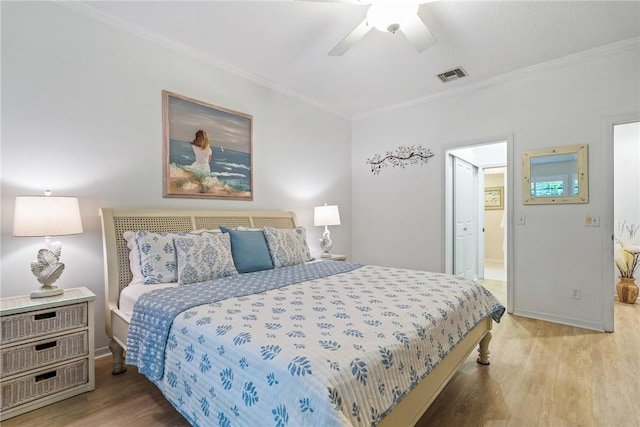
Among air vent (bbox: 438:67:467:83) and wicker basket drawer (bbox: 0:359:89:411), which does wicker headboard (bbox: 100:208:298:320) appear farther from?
air vent (bbox: 438:67:467:83)

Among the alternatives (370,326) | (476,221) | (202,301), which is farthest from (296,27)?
(476,221)

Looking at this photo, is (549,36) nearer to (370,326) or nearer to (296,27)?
(296,27)

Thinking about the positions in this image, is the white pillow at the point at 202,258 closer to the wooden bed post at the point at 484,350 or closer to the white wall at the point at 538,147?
the wooden bed post at the point at 484,350

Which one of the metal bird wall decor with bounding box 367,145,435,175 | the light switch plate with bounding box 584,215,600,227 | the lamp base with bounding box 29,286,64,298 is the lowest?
the lamp base with bounding box 29,286,64,298

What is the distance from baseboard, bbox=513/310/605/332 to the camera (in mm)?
2959

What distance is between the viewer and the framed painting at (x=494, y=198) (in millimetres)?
7101

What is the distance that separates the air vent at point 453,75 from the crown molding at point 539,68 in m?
0.32

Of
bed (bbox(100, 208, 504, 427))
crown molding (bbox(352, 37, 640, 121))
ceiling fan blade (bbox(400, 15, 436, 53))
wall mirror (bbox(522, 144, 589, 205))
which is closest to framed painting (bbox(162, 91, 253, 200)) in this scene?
bed (bbox(100, 208, 504, 427))

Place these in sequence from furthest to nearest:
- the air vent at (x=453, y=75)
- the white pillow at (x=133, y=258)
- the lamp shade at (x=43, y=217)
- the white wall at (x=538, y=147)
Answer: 1. the air vent at (x=453, y=75)
2. the white wall at (x=538, y=147)
3. the white pillow at (x=133, y=258)
4. the lamp shade at (x=43, y=217)

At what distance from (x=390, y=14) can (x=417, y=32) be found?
286mm

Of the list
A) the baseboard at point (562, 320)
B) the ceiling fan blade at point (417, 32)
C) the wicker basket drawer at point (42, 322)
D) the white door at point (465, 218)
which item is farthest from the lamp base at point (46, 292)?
the white door at point (465, 218)

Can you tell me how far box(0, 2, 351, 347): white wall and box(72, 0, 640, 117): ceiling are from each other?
0.70ft

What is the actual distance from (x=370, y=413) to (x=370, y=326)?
1.22 feet

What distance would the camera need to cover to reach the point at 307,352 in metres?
1.07
